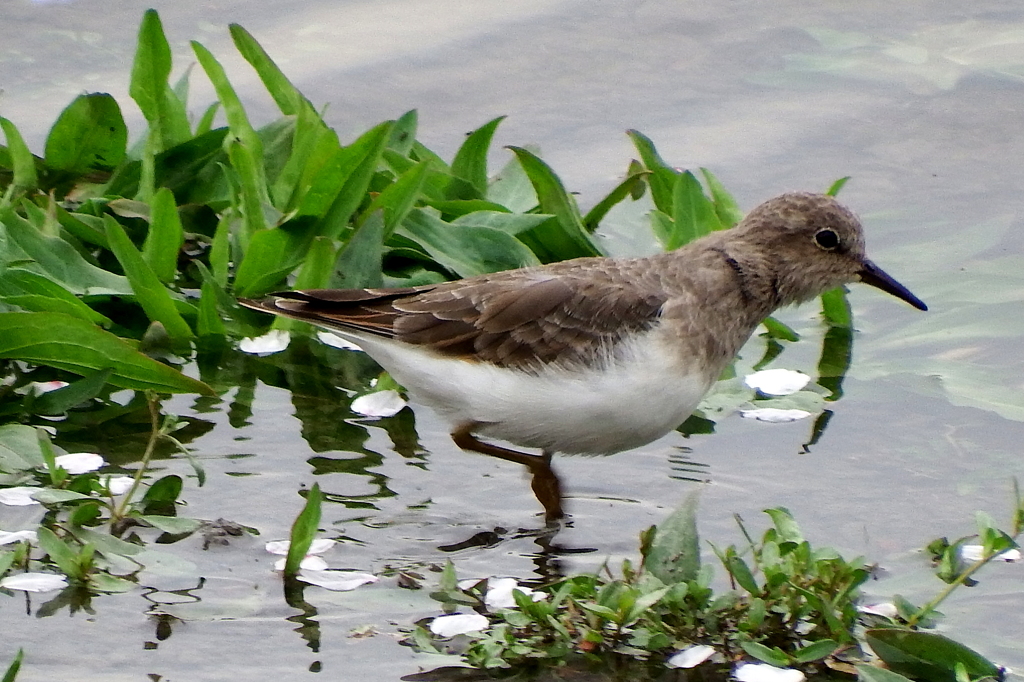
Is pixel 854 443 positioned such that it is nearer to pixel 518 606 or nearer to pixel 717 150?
pixel 518 606

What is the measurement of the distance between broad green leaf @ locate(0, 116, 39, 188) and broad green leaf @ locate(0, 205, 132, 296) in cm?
64

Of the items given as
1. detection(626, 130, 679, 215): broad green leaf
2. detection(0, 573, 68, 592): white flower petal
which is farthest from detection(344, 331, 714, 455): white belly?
detection(626, 130, 679, 215): broad green leaf

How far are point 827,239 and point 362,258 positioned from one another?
1845 millimetres

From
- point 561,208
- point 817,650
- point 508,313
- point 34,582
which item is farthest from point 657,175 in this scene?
point 34,582

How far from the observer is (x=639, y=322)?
505 centimetres

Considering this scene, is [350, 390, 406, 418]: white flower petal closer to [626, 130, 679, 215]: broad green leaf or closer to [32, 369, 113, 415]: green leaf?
[32, 369, 113, 415]: green leaf

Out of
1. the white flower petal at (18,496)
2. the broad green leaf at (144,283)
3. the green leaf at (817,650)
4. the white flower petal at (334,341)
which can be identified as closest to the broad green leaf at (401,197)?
the white flower petal at (334,341)

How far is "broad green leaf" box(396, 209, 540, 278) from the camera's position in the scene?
6129 millimetres

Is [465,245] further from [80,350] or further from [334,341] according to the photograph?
[80,350]

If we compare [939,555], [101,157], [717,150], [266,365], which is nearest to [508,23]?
[717,150]

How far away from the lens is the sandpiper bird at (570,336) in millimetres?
4906

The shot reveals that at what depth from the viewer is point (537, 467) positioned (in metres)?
5.14

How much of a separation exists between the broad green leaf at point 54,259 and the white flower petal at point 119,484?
1179mm

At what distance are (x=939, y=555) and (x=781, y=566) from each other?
857 mm
